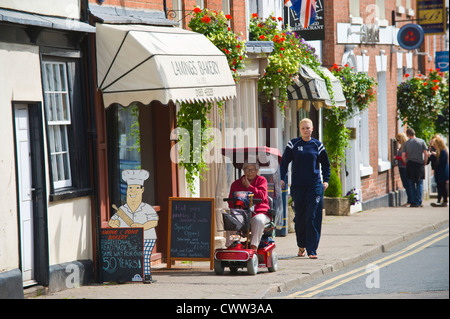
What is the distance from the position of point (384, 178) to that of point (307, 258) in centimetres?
1266

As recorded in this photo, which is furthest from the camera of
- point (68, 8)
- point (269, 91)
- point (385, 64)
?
point (385, 64)

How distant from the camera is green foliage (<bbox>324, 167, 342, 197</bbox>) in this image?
2200cm

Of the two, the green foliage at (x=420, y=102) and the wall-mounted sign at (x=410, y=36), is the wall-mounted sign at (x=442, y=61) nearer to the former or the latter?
the green foliage at (x=420, y=102)

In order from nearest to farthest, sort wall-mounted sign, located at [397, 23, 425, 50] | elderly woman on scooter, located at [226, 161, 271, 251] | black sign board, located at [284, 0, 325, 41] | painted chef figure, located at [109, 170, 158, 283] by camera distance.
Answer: painted chef figure, located at [109, 170, 158, 283] < elderly woman on scooter, located at [226, 161, 271, 251] < black sign board, located at [284, 0, 325, 41] < wall-mounted sign, located at [397, 23, 425, 50]

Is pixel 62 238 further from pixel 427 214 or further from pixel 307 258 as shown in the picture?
pixel 427 214

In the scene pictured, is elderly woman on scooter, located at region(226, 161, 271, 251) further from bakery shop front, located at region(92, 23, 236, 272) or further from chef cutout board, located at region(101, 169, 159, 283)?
chef cutout board, located at region(101, 169, 159, 283)

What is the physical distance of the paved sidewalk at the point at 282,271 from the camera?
1121 centimetres

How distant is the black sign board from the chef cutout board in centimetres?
837

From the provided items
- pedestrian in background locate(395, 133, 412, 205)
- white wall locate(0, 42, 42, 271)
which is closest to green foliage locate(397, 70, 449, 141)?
pedestrian in background locate(395, 133, 412, 205)

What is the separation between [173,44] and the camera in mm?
12977

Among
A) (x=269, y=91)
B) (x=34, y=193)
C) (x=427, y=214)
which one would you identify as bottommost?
(x=427, y=214)

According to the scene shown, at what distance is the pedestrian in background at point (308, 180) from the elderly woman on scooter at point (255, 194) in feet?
4.04
